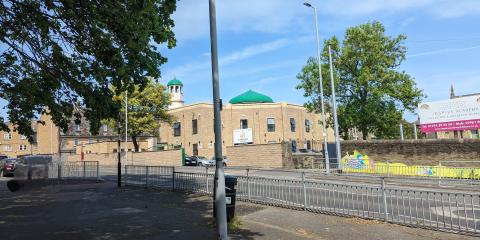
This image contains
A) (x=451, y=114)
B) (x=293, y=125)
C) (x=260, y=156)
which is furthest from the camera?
(x=293, y=125)

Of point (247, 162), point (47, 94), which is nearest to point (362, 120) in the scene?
point (247, 162)

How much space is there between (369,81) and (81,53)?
30620 millimetres

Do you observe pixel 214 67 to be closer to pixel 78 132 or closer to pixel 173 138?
pixel 173 138

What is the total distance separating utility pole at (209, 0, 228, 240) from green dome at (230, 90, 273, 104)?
2670 inches

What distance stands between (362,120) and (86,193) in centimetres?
2579

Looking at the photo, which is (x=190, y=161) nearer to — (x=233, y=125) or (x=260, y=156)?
(x=260, y=156)

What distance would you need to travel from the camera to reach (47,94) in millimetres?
11055

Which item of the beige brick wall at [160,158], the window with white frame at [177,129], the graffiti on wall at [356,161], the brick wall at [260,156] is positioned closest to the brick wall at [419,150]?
the graffiti on wall at [356,161]

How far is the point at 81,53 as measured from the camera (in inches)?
408

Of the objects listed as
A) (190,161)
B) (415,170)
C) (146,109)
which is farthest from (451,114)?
(146,109)

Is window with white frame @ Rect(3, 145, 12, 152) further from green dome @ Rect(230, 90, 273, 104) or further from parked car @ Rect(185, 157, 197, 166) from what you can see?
parked car @ Rect(185, 157, 197, 166)

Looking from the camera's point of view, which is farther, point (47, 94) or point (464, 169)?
point (464, 169)

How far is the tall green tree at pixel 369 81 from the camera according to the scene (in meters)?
36.7

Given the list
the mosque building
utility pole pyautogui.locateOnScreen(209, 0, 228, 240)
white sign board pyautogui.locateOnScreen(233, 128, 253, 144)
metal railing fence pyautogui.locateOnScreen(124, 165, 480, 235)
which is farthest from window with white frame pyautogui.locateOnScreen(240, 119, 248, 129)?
utility pole pyautogui.locateOnScreen(209, 0, 228, 240)
